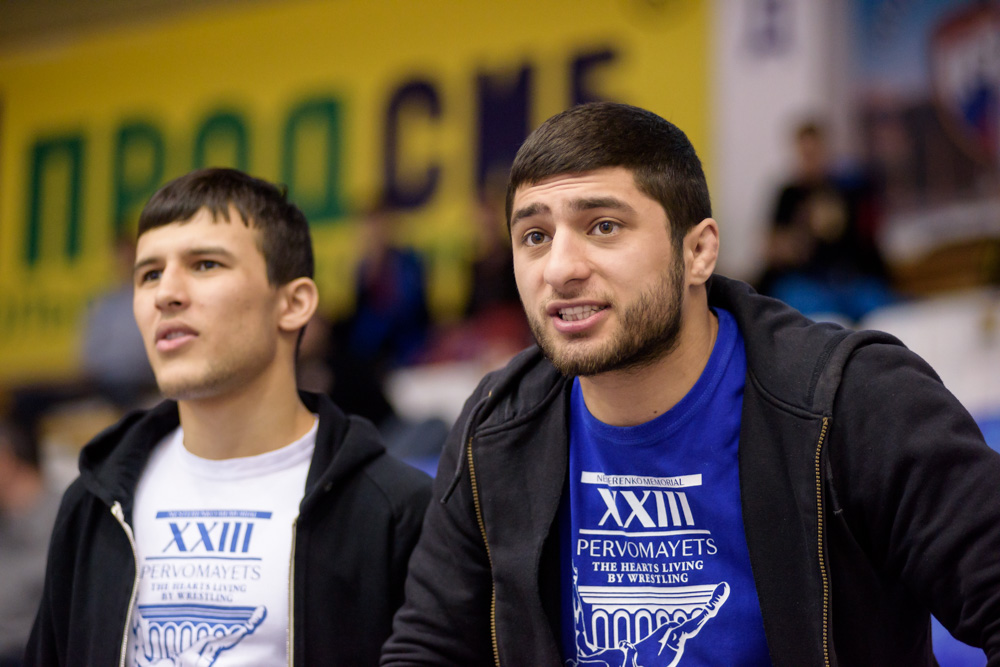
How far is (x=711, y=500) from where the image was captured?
6.54 ft

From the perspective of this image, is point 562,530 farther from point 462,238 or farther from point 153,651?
point 462,238

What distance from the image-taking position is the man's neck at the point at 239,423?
8.26 ft

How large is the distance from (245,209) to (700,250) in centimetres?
119

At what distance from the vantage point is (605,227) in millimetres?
2002

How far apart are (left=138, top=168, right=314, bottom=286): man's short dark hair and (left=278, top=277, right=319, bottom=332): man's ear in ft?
0.08

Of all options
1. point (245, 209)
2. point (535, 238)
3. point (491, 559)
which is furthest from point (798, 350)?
point (245, 209)

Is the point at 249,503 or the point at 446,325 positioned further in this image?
the point at 446,325

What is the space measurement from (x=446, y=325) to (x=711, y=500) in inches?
227

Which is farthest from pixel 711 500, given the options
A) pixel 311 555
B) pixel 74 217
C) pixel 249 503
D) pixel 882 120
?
pixel 74 217

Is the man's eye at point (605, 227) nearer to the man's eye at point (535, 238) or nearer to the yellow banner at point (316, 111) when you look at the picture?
the man's eye at point (535, 238)

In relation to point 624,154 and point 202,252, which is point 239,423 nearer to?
point 202,252

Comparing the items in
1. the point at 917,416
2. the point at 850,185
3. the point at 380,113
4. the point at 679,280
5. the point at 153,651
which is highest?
the point at 380,113

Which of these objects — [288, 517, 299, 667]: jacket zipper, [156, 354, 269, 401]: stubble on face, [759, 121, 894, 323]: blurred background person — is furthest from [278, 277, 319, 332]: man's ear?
[759, 121, 894, 323]: blurred background person

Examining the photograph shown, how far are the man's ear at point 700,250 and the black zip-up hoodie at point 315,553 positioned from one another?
88 centimetres
